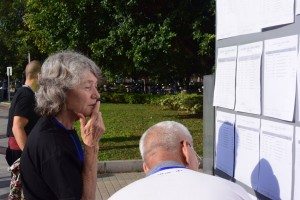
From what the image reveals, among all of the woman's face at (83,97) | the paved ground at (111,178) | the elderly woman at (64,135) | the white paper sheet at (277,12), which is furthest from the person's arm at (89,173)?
the paved ground at (111,178)

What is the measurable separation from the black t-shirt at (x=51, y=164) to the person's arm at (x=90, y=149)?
0.14 feet

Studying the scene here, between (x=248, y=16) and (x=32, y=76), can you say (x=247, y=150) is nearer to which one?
(x=248, y=16)

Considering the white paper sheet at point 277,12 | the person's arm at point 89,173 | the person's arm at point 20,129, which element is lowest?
the person's arm at point 20,129

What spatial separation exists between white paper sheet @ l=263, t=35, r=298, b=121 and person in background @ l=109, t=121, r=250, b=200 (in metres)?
0.43

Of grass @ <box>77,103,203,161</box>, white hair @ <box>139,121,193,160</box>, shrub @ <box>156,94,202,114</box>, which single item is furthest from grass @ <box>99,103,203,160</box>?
white hair @ <box>139,121,193,160</box>

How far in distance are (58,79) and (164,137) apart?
0.83m

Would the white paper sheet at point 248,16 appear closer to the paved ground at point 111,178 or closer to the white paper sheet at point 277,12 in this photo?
the white paper sheet at point 277,12

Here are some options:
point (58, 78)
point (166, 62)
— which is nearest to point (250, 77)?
point (58, 78)

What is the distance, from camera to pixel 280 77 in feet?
7.11

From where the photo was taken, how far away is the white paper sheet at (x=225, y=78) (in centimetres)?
266

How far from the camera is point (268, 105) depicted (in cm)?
228

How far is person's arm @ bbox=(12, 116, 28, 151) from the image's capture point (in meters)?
5.09

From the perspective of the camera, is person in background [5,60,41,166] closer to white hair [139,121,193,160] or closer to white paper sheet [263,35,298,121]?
white hair [139,121,193,160]

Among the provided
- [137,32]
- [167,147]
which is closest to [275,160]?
[167,147]
